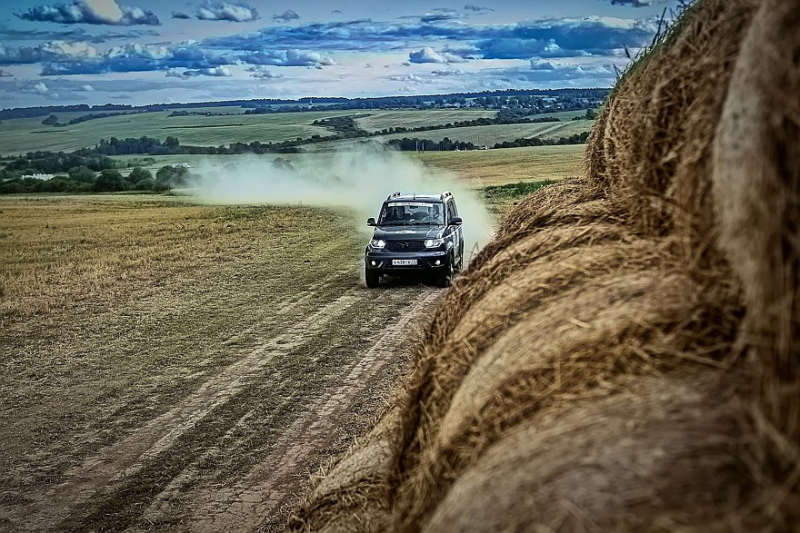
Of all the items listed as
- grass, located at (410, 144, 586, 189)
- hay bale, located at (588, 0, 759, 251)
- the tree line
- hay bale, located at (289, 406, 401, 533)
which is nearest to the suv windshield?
hay bale, located at (289, 406, 401, 533)

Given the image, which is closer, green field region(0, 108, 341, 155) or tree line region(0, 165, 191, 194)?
tree line region(0, 165, 191, 194)

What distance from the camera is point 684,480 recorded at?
7.09 ft

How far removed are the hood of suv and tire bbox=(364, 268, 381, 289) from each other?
740 mm

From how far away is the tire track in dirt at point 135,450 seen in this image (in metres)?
7.84

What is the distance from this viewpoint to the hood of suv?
18.0m

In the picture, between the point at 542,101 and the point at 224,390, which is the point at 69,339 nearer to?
the point at 224,390

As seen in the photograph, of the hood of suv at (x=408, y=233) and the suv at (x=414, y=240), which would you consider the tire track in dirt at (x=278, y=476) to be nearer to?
the suv at (x=414, y=240)

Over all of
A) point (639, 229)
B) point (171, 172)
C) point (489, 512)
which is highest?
point (639, 229)

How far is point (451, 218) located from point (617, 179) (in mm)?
14512

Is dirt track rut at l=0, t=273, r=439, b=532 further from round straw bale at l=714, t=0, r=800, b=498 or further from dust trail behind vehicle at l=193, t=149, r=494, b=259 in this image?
dust trail behind vehicle at l=193, t=149, r=494, b=259

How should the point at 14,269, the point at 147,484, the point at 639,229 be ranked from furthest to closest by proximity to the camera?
the point at 14,269 → the point at 147,484 → the point at 639,229

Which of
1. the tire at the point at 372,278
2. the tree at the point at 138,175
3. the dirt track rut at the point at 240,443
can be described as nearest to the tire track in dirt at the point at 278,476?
the dirt track rut at the point at 240,443

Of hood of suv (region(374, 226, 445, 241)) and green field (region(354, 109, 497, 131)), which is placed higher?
hood of suv (region(374, 226, 445, 241))

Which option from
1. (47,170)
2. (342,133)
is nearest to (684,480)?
(47,170)
